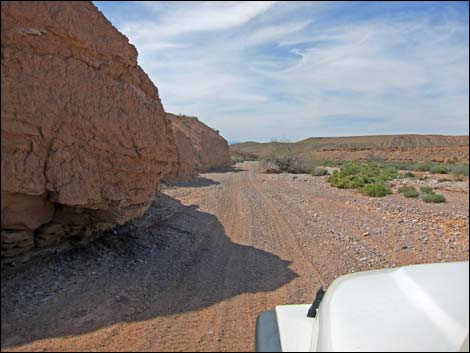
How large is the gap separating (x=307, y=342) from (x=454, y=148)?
21.0 ft

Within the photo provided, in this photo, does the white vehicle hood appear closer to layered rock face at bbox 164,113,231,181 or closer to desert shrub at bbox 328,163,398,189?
desert shrub at bbox 328,163,398,189

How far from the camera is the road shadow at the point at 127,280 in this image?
3.32 m

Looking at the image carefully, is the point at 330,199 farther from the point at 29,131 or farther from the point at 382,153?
the point at 29,131

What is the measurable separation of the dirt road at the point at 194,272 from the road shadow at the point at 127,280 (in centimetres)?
1

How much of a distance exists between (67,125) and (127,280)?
182cm

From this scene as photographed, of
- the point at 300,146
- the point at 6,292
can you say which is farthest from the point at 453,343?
the point at 300,146

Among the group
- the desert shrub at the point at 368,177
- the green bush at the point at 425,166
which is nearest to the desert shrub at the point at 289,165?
the desert shrub at the point at 368,177

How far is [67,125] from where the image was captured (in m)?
4.06

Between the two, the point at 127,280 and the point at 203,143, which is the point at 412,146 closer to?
the point at 127,280

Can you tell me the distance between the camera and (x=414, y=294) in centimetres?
219

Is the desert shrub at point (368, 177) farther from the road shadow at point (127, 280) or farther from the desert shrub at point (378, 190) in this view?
the road shadow at point (127, 280)

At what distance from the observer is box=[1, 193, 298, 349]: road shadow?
131 inches

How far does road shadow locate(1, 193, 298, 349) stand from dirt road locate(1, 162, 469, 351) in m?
0.01

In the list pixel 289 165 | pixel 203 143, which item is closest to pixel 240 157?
pixel 289 165
